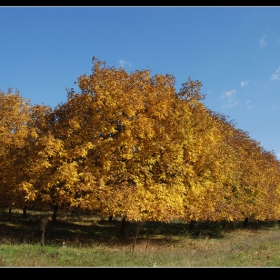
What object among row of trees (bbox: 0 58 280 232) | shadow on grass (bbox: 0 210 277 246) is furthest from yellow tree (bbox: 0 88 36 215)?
shadow on grass (bbox: 0 210 277 246)

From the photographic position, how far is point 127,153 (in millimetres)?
18484

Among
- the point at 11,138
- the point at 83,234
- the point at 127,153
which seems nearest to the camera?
the point at 127,153

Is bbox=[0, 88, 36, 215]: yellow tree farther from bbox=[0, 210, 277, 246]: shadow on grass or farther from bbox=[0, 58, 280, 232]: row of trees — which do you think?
bbox=[0, 210, 277, 246]: shadow on grass

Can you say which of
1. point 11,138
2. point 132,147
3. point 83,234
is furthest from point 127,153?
point 11,138

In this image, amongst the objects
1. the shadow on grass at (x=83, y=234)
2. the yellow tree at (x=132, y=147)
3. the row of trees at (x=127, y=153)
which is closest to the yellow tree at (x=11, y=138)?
the row of trees at (x=127, y=153)

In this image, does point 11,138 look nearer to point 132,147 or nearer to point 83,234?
point 83,234

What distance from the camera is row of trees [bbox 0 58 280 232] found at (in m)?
17.8

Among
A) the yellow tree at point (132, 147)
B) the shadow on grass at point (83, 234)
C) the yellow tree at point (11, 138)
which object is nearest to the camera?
the yellow tree at point (132, 147)

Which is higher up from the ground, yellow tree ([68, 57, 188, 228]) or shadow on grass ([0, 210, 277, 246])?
yellow tree ([68, 57, 188, 228])

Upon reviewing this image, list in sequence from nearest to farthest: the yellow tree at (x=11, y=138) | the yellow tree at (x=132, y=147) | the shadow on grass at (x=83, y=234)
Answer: the yellow tree at (x=132, y=147)
the shadow on grass at (x=83, y=234)
the yellow tree at (x=11, y=138)

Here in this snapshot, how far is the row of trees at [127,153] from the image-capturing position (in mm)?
17781

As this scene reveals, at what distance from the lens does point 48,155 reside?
18484 millimetres

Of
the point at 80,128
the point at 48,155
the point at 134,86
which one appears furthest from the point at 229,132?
the point at 48,155

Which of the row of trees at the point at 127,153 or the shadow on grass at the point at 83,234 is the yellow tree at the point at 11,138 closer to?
the row of trees at the point at 127,153
